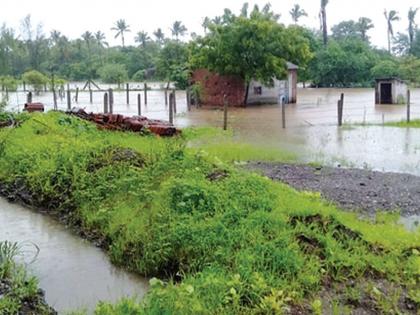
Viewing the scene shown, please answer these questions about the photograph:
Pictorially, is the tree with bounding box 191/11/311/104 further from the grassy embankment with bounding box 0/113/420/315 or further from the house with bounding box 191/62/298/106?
the grassy embankment with bounding box 0/113/420/315

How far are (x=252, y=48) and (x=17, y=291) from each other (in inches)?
1142

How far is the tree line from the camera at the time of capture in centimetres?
3359

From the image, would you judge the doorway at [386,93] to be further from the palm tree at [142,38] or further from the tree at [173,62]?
the palm tree at [142,38]

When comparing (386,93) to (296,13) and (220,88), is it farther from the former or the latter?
(296,13)

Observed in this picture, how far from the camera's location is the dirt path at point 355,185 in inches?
341

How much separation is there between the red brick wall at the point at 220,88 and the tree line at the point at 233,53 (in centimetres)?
115

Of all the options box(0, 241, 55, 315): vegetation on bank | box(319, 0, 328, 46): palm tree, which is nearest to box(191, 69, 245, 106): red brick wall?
box(0, 241, 55, 315): vegetation on bank

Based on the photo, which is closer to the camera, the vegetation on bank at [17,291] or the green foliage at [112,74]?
the vegetation on bank at [17,291]

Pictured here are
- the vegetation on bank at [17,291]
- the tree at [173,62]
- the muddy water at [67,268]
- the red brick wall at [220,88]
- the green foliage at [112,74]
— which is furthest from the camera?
the green foliage at [112,74]

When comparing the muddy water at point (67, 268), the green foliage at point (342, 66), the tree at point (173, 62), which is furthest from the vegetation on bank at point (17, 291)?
the green foliage at point (342, 66)

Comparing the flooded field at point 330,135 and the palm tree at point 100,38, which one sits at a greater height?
the palm tree at point 100,38

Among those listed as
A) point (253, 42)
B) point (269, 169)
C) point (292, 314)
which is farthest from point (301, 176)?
point (253, 42)

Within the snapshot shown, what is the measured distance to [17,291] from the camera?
5246 mm

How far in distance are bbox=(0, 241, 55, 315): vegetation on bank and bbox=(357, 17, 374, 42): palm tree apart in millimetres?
88501
